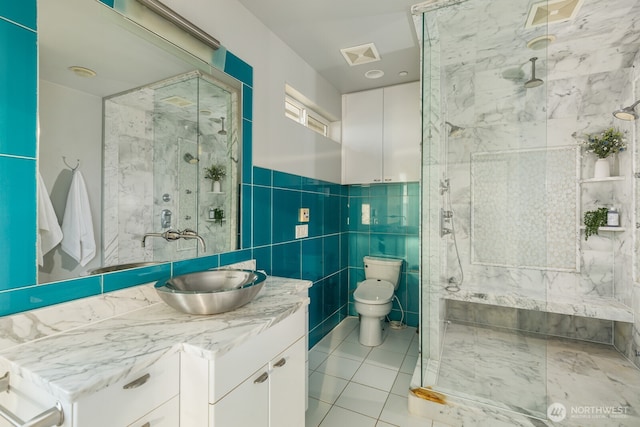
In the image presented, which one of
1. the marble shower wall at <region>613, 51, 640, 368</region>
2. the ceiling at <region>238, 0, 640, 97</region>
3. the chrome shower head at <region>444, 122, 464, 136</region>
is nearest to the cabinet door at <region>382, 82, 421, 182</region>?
the ceiling at <region>238, 0, 640, 97</region>

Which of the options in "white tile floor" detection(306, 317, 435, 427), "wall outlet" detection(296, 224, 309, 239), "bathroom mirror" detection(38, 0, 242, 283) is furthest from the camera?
"wall outlet" detection(296, 224, 309, 239)

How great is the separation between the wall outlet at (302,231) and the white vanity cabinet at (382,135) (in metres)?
0.98

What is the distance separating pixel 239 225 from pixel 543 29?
232 cm

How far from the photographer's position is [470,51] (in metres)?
1.96

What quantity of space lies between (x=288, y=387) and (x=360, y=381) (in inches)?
43.7

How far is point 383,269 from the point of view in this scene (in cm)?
306

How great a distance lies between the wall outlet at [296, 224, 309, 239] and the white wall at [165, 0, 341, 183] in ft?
1.52

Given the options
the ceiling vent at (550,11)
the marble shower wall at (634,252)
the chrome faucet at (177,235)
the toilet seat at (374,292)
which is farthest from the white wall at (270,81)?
the marble shower wall at (634,252)

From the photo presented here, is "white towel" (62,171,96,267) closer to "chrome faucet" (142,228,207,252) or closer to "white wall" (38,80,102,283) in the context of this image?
"white wall" (38,80,102,283)

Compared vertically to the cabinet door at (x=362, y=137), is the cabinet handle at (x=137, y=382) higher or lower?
lower

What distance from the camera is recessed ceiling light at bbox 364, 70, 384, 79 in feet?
8.80

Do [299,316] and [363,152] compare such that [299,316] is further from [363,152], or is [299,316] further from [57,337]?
[363,152]

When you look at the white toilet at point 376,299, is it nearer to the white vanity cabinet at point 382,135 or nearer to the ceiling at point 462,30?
the white vanity cabinet at point 382,135

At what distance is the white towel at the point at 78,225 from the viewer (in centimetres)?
102
